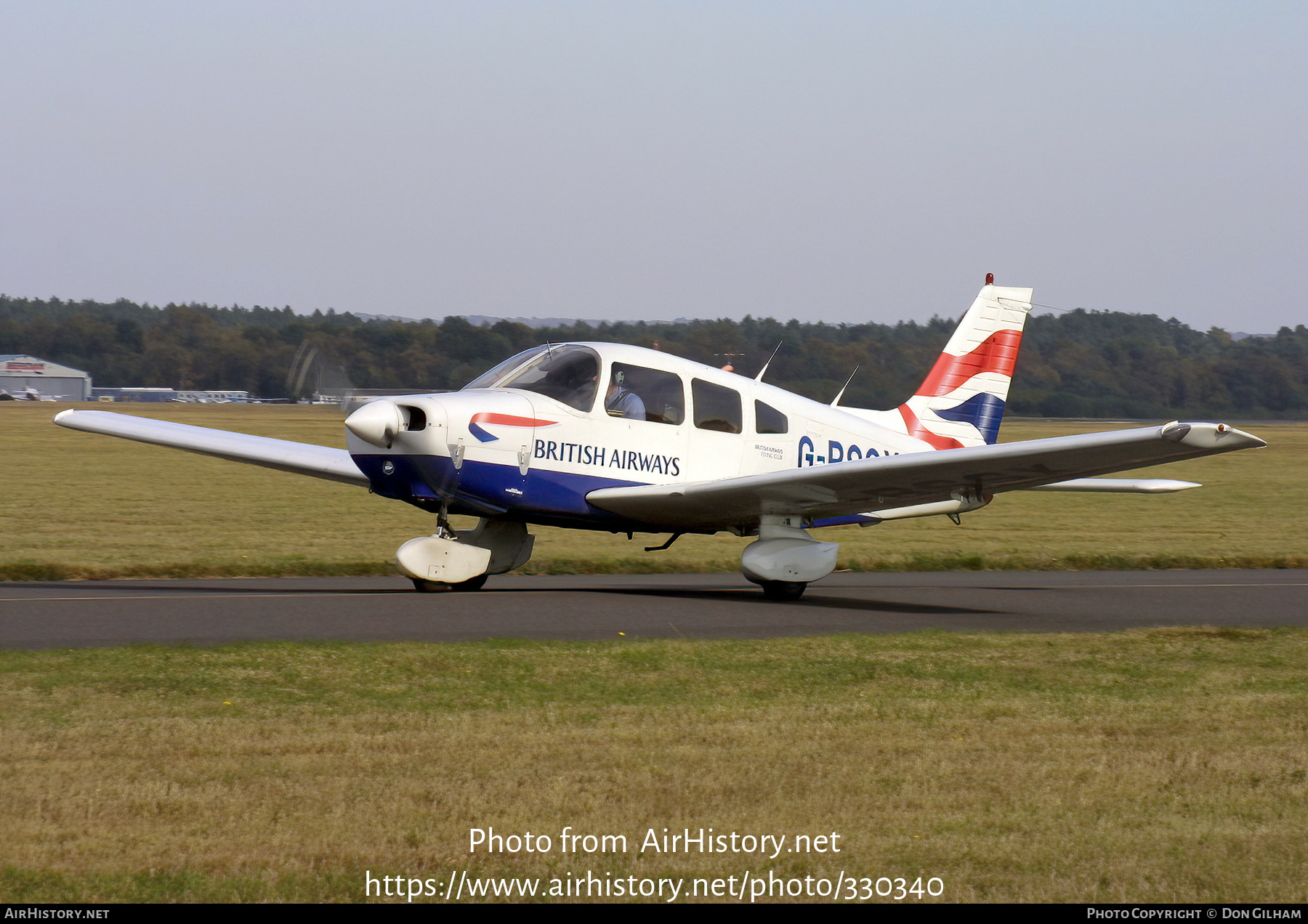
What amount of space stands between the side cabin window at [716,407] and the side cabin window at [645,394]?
173mm

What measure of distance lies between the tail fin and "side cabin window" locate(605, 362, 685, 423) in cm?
354

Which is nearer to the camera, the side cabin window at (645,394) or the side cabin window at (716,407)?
the side cabin window at (645,394)

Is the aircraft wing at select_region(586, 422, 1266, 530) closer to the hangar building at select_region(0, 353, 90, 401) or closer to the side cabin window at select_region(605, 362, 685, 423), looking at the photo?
the side cabin window at select_region(605, 362, 685, 423)

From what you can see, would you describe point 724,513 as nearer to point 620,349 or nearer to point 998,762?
point 620,349

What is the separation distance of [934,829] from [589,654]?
387 cm

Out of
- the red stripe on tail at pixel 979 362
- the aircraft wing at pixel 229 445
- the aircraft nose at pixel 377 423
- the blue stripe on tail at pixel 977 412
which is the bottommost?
the aircraft wing at pixel 229 445

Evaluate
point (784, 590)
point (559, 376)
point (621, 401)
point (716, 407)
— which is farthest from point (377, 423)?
point (784, 590)

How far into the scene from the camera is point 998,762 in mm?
5578

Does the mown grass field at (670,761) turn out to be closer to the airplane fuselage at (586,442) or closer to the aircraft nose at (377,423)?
the aircraft nose at (377,423)

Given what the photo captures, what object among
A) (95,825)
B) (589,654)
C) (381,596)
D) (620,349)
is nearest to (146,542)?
(381,596)

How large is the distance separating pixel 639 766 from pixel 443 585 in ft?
21.3

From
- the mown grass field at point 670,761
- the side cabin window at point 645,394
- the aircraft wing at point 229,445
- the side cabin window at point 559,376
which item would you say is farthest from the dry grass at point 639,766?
the aircraft wing at point 229,445

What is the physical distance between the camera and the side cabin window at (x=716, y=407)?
11992 millimetres

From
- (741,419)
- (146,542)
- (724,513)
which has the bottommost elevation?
(146,542)
